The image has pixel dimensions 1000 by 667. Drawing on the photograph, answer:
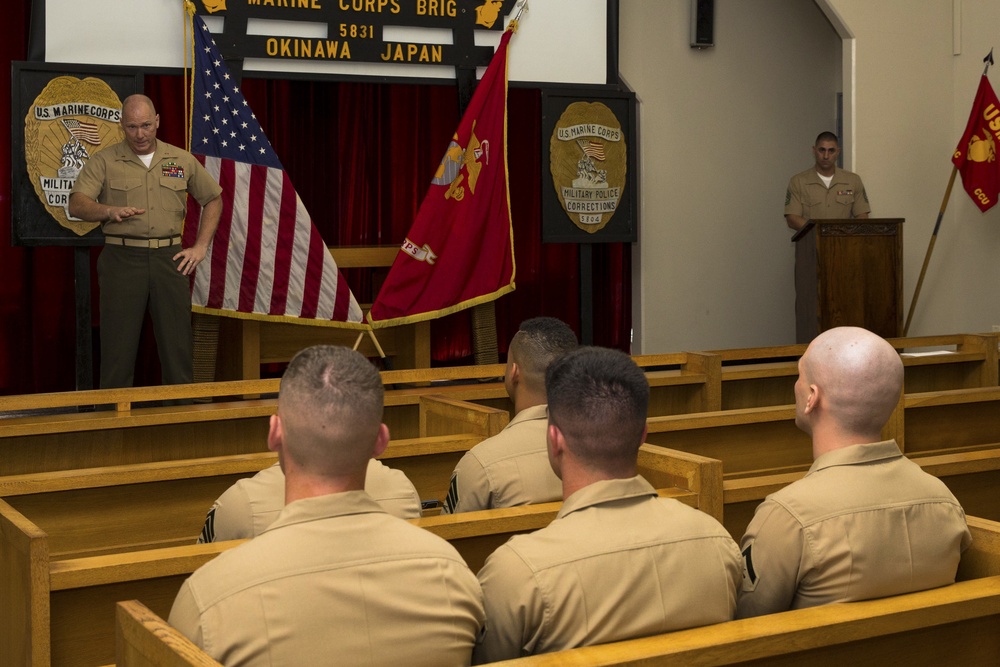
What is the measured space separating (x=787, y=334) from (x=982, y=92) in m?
2.07

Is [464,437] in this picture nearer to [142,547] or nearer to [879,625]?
[142,547]

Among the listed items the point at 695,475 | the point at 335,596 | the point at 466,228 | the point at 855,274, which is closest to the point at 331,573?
the point at 335,596

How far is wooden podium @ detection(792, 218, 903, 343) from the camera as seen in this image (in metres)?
6.29

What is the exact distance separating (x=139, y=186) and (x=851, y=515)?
390 centimetres

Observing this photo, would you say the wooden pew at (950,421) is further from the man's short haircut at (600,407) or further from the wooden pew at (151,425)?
the man's short haircut at (600,407)

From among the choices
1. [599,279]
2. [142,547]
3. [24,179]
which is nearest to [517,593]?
[142,547]

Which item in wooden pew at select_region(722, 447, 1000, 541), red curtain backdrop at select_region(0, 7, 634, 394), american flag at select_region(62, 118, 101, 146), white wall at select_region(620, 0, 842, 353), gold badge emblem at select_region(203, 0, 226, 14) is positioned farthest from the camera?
white wall at select_region(620, 0, 842, 353)

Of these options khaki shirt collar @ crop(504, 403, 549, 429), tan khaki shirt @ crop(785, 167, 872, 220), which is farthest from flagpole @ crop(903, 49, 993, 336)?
khaki shirt collar @ crop(504, 403, 549, 429)

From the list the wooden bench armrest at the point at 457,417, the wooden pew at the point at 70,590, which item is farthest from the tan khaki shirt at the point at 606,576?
the wooden bench armrest at the point at 457,417

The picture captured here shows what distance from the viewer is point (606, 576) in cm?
160

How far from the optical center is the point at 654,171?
772 centimetres

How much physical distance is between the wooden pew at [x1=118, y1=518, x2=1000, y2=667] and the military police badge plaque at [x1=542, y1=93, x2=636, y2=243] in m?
4.53

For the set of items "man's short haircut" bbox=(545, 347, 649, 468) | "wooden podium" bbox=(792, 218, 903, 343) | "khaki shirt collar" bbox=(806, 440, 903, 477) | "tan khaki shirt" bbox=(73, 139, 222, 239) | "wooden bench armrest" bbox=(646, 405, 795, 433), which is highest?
"tan khaki shirt" bbox=(73, 139, 222, 239)

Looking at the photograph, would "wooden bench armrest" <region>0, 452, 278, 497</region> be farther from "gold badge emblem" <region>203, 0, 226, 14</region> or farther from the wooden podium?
the wooden podium
